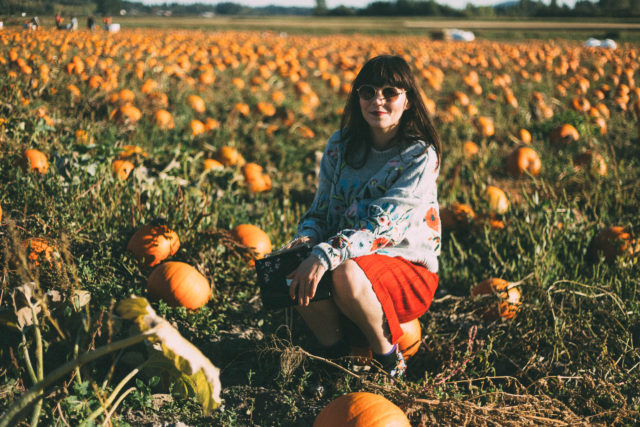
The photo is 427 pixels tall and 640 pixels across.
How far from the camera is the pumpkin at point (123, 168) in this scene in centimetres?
347

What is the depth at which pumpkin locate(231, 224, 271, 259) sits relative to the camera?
10.2ft

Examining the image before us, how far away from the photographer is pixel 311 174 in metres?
4.90

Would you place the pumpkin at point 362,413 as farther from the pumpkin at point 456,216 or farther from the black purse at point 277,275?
the pumpkin at point 456,216

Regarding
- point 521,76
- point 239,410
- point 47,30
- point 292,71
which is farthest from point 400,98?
point 521,76

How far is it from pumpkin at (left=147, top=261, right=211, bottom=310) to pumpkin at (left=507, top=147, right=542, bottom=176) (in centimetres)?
356

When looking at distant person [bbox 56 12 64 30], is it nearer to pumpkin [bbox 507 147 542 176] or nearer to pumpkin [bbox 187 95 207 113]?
pumpkin [bbox 187 95 207 113]

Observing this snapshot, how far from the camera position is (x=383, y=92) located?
8.03 ft

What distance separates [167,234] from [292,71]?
6679mm

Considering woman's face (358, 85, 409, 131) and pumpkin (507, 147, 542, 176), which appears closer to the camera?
woman's face (358, 85, 409, 131)

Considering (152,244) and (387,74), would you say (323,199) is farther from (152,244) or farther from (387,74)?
(152,244)

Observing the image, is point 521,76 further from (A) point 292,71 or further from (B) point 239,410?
(B) point 239,410

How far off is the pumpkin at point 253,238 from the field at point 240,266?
0.04m

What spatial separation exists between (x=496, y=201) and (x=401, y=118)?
1.75 m

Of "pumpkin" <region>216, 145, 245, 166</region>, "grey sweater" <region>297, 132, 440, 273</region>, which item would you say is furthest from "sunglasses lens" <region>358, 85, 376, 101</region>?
"pumpkin" <region>216, 145, 245, 166</region>
